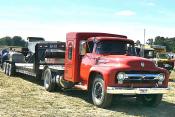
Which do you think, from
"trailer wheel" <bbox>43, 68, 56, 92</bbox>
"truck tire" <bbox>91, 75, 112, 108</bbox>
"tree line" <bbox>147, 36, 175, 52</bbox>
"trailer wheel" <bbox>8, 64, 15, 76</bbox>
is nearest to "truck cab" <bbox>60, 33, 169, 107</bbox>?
"truck tire" <bbox>91, 75, 112, 108</bbox>

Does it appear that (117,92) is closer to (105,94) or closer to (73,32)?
(105,94)

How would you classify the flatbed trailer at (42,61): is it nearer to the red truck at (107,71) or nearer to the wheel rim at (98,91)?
the red truck at (107,71)

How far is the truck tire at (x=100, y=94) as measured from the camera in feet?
43.7

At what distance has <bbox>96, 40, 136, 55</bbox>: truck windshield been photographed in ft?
47.4

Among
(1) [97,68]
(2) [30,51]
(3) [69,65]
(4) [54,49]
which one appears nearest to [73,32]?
(3) [69,65]

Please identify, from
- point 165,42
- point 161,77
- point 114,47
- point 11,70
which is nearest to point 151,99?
point 161,77

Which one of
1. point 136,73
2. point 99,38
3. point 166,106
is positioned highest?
point 99,38

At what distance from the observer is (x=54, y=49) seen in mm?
21375

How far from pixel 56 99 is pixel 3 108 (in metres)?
2.99

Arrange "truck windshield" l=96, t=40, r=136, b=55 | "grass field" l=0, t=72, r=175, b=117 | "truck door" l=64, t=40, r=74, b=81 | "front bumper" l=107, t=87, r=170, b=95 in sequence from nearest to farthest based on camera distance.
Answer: "grass field" l=0, t=72, r=175, b=117 → "front bumper" l=107, t=87, r=170, b=95 → "truck windshield" l=96, t=40, r=136, b=55 → "truck door" l=64, t=40, r=74, b=81

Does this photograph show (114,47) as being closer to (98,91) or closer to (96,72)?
(96,72)

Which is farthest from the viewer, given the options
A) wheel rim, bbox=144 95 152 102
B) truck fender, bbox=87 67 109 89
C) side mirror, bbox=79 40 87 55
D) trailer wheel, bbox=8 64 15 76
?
trailer wheel, bbox=8 64 15 76

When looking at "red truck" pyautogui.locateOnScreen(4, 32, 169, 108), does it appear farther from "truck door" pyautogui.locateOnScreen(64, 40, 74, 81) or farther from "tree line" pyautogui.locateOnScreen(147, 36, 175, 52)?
"tree line" pyautogui.locateOnScreen(147, 36, 175, 52)

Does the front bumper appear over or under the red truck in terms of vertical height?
under
